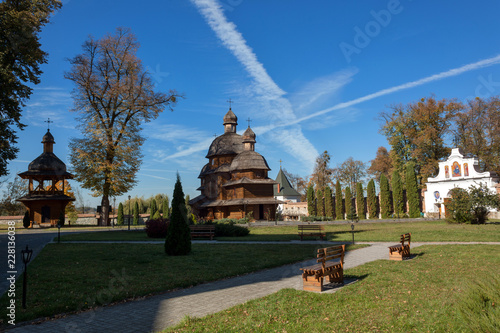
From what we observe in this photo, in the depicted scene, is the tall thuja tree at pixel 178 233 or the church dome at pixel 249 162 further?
the church dome at pixel 249 162

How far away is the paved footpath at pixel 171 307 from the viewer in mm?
5375

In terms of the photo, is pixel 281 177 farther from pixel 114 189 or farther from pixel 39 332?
pixel 39 332

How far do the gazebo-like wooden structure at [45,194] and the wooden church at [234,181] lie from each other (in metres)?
16.6

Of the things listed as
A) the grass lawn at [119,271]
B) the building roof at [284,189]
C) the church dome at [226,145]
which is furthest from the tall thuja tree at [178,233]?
the building roof at [284,189]

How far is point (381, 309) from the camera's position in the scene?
19.1 feet

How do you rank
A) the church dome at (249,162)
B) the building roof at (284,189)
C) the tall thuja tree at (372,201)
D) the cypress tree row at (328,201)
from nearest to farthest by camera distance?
1. the church dome at (249,162)
2. the tall thuja tree at (372,201)
3. the cypress tree row at (328,201)
4. the building roof at (284,189)

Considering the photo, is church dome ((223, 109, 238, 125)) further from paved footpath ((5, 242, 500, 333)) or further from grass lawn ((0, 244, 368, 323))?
paved footpath ((5, 242, 500, 333))

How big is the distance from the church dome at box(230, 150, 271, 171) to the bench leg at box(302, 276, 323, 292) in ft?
113

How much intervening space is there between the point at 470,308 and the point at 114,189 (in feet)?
100

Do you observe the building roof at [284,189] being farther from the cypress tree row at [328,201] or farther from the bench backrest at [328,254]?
the bench backrest at [328,254]

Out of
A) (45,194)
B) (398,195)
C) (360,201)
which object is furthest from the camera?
(360,201)

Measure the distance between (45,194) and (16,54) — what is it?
88.5 ft

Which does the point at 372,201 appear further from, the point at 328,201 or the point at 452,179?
the point at 452,179

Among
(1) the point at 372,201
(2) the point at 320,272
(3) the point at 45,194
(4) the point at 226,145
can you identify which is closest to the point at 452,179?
(1) the point at 372,201
